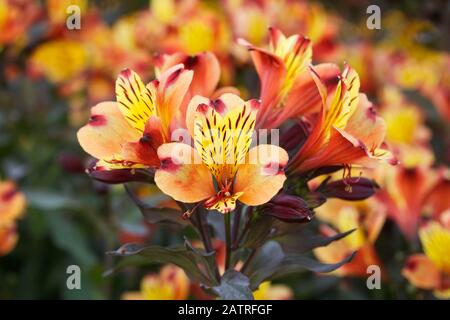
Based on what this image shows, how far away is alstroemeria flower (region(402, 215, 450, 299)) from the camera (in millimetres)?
1235

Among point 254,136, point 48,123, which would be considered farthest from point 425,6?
point 254,136

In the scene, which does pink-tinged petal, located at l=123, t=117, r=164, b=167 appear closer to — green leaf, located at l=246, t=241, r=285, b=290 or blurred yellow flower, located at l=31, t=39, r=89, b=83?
green leaf, located at l=246, t=241, r=285, b=290

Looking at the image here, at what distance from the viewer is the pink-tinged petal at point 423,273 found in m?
1.23

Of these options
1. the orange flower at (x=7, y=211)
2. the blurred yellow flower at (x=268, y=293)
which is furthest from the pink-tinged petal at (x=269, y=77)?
the orange flower at (x=7, y=211)

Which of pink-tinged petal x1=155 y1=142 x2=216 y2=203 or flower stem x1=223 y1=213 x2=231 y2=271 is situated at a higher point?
pink-tinged petal x1=155 y1=142 x2=216 y2=203

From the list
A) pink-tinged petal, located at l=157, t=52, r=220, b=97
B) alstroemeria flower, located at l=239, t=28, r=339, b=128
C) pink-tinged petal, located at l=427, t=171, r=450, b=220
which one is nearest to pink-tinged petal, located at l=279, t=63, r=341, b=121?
alstroemeria flower, located at l=239, t=28, r=339, b=128

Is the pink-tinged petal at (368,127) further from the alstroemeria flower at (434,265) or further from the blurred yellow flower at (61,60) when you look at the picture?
the blurred yellow flower at (61,60)

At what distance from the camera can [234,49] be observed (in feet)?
6.44

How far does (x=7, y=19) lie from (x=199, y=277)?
1.20 metres

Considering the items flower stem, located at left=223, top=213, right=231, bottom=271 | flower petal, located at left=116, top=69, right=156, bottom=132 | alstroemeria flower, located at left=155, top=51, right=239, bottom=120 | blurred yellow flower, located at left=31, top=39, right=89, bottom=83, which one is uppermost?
blurred yellow flower, located at left=31, top=39, right=89, bottom=83

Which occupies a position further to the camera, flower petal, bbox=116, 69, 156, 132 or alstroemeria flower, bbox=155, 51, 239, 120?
alstroemeria flower, bbox=155, 51, 239, 120

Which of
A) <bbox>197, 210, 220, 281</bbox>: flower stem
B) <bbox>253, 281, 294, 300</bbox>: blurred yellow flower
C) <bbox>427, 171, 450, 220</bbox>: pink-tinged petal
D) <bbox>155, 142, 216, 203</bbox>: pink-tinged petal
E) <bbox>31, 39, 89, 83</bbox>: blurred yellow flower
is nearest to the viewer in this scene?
<bbox>155, 142, 216, 203</bbox>: pink-tinged petal

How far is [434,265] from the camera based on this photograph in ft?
4.08

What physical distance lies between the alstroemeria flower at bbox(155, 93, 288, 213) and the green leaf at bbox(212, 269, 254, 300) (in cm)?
10
